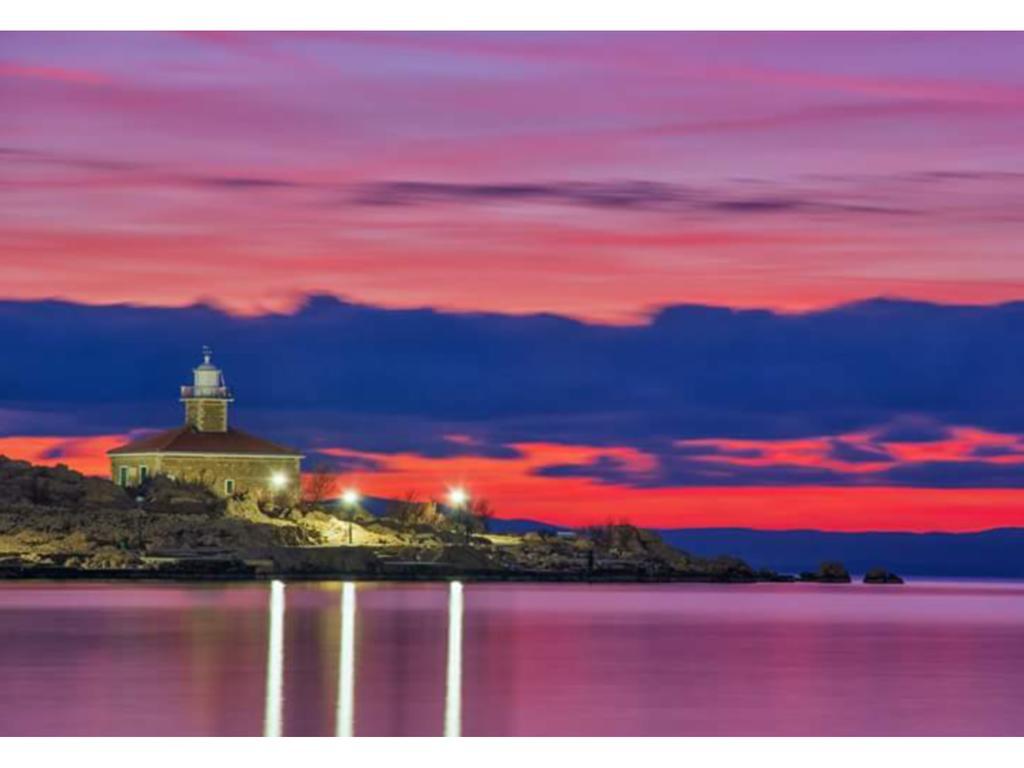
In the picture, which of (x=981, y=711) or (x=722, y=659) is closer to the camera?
(x=981, y=711)

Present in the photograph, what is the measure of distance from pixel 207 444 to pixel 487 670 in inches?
2501

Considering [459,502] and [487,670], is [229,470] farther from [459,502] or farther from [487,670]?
[487,670]

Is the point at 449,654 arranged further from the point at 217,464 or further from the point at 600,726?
the point at 217,464

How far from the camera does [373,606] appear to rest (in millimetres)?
69375

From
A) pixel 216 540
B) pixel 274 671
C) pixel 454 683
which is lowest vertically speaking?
pixel 454 683

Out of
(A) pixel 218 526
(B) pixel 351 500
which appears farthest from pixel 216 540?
(B) pixel 351 500

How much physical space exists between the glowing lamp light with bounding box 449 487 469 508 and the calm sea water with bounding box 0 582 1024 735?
132 ft

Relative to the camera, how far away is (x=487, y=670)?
130 ft

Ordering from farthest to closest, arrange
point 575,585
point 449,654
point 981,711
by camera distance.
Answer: point 575,585 → point 449,654 → point 981,711

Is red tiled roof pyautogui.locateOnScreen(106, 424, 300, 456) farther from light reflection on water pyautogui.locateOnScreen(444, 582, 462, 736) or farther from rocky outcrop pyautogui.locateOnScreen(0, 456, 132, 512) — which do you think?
light reflection on water pyautogui.locateOnScreen(444, 582, 462, 736)

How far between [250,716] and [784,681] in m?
11.8

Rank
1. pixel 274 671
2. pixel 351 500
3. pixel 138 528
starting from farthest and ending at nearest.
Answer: pixel 351 500
pixel 138 528
pixel 274 671

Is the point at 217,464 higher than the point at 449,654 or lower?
higher
